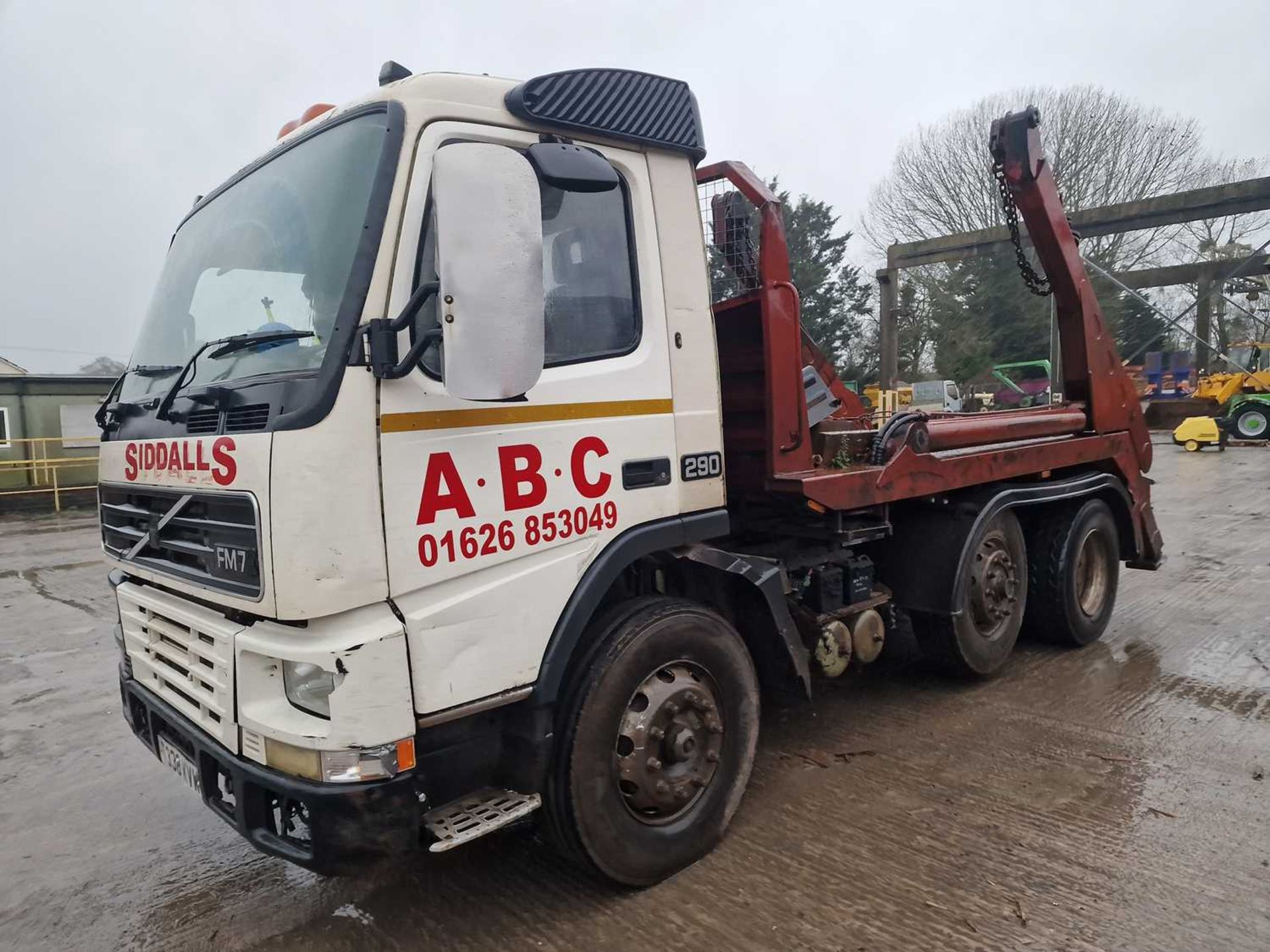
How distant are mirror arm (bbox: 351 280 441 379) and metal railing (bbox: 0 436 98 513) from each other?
55.0ft

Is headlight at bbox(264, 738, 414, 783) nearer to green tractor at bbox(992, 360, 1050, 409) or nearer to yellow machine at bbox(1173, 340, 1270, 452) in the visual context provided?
green tractor at bbox(992, 360, 1050, 409)

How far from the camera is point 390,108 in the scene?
2.43 meters

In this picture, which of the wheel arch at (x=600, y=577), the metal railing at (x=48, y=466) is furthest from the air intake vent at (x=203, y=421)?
the metal railing at (x=48, y=466)

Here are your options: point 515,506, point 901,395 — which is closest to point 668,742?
point 515,506

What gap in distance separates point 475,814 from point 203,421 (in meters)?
1.46

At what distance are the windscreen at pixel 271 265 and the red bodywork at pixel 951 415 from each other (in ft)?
5.57

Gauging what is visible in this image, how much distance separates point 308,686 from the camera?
2295 millimetres

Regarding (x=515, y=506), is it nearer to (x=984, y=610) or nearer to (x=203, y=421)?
(x=203, y=421)

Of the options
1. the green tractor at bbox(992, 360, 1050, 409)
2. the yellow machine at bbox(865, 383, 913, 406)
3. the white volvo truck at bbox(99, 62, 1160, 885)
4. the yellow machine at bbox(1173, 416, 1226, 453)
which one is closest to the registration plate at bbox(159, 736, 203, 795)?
the white volvo truck at bbox(99, 62, 1160, 885)

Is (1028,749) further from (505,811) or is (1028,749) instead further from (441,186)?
(441,186)

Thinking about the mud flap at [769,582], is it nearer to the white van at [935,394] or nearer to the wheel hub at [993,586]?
the wheel hub at [993,586]

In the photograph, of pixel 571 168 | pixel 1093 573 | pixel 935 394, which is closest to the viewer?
pixel 571 168

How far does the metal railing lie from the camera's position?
16.0m

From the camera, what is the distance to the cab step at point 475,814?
7.89 feet
